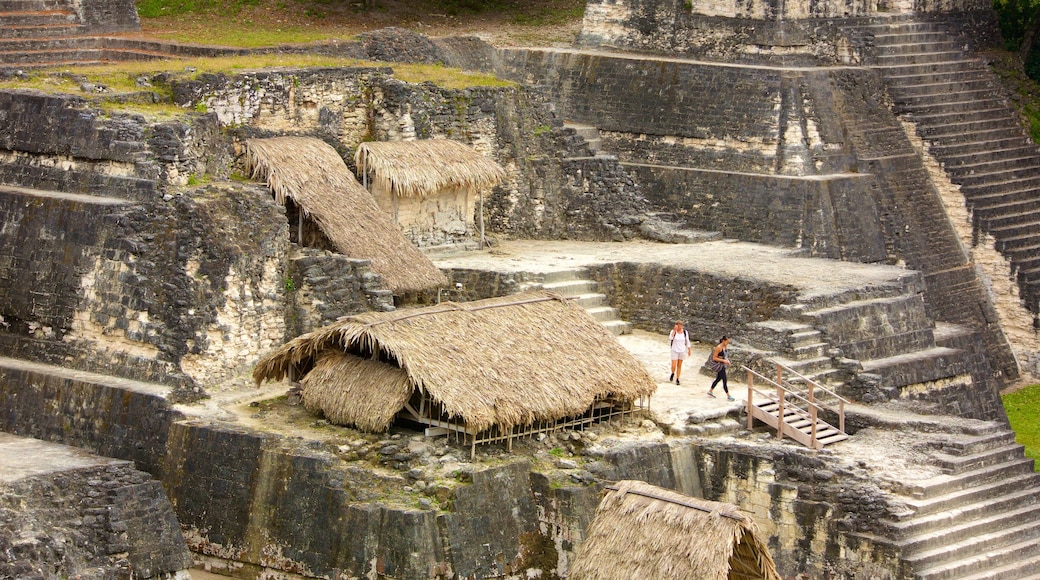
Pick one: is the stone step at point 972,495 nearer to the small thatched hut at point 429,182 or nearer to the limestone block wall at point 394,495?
the limestone block wall at point 394,495

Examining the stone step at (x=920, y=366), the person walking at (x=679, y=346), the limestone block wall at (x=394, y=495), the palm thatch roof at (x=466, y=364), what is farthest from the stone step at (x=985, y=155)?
the limestone block wall at (x=394, y=495)

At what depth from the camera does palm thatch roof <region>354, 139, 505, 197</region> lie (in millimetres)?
32812

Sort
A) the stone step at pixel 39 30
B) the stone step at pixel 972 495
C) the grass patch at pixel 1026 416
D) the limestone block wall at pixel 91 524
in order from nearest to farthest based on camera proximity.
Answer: the limestone block wall at pixel 91 524
the stone step at pixel 972 495
the grass patch at pixel 1026 416
the stone step at pixel 39 30

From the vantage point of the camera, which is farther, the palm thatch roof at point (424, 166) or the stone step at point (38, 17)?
the stone step at point (38, 17)

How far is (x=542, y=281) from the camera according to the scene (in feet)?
107

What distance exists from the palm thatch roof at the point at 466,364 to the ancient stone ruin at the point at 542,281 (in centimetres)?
46

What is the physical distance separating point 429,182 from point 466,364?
21.6 ft

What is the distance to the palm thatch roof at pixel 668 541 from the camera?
24047mm

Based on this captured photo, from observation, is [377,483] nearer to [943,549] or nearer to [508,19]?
[943,549]

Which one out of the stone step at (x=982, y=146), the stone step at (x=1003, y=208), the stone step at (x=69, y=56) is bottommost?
the stone step at (x=1003, y=208)

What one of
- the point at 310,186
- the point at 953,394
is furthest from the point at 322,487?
the point at 953,394

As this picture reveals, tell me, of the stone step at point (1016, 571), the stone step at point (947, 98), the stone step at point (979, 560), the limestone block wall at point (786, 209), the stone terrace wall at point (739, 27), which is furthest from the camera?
the stone step at point (947, 98)

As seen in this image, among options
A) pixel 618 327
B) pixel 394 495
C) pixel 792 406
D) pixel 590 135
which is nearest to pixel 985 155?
pixel 590 135

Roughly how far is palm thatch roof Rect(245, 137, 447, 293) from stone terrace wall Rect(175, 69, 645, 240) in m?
0.86
